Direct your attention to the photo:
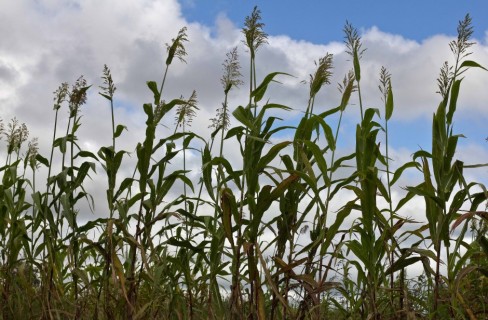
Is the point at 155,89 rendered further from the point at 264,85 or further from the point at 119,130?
the point at 264,85

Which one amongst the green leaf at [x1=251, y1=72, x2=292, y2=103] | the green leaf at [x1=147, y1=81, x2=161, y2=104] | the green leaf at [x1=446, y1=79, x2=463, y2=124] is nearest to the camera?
the green leaf at [x1=446, y1=79, x2=463, y2=124]

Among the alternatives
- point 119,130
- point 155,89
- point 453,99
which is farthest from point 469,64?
point 119,130

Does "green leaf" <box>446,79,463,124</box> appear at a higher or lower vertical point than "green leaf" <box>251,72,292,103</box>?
lower

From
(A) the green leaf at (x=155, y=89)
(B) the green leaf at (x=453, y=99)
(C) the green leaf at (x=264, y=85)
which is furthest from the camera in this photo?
(A) the green leaf at (x=155, y=89)

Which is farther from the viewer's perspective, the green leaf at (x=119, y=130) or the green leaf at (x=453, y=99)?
the green leaf at (x=119, y=130)

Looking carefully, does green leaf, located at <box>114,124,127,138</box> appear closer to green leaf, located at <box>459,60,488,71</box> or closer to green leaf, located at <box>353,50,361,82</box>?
green leaf, located at <box>353,50,361,82</box>

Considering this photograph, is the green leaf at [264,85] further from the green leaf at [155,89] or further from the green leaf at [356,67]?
the green leaf at [155,89]

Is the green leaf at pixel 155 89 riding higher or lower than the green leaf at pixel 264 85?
higher

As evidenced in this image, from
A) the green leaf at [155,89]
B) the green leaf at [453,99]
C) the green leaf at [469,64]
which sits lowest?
the green leaf at [453,99]

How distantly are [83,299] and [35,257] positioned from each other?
22.1 inches

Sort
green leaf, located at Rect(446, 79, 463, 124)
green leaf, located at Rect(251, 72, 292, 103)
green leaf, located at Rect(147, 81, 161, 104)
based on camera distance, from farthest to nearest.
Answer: green leaf, located at Rect(147, 81, 161, 104) → green leaf, located at Rect(251, 72, 292, 103) → green leaf, located at Rect(446, 79, 463, 124)

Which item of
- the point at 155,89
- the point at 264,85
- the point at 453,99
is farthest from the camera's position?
the point at 155,89

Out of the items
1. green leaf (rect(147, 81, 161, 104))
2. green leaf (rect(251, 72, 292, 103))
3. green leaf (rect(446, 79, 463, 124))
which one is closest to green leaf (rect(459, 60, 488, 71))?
green leaf (rect(446, 79, 463, 124))

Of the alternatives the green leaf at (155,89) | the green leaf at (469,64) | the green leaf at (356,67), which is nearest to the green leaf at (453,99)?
the green leaf at (469,64)
